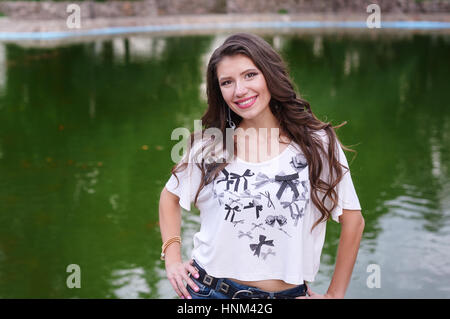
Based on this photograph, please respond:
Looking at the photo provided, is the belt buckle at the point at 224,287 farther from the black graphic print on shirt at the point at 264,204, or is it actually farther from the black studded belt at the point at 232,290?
the black graphic print on shirt at the point at 264,204

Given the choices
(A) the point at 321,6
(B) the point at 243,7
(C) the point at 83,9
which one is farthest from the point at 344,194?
(A) the point at 321,6

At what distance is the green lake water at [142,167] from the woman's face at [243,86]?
229 centimetres

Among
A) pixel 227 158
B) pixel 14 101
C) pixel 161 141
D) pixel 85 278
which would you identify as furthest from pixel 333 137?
pixel 14 101

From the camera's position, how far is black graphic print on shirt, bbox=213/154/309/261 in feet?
5.51

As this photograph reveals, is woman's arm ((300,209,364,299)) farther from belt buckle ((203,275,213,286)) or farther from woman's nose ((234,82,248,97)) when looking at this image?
woman's nose ((234,82,248,97))

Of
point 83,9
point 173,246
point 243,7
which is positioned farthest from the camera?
point 243,7

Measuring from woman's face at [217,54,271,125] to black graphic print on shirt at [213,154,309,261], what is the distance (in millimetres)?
180

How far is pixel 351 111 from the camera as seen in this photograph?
Answer: 30.8 ft

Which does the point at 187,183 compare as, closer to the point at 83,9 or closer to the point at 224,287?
the point at 224,287

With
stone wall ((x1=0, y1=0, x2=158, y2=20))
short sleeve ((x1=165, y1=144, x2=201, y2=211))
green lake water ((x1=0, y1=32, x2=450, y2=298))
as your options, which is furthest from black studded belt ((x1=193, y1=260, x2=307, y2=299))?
stone wall ((x1=0, y1=0, x2=158, y2=20))

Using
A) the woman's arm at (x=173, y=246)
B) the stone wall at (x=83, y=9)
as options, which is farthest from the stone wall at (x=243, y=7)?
the woman's arm at (x=173, y=246)

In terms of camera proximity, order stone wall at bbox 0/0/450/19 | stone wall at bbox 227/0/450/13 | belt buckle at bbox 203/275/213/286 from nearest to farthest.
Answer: belt buckle at bbox 203/275/213/286, stone wall at bbox 0/0/450/19, stone wall at bbox 227/0/450/13

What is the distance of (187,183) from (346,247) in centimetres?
50

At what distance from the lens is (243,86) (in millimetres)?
1746
